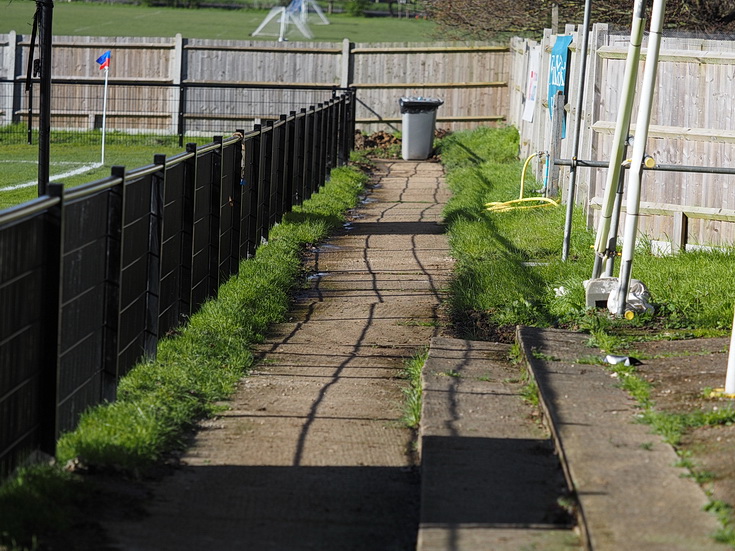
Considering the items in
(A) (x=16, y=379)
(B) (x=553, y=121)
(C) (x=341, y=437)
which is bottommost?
(C) (x=341, y=437)

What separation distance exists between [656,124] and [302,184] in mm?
5335

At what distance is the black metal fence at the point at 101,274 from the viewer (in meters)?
4.44

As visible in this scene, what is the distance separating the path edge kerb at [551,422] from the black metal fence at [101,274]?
7.22 ft

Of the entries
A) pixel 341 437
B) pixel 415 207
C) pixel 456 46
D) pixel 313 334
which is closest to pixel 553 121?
pixel 415 207

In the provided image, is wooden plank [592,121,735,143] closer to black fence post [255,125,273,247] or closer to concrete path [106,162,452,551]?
concrete path [106,162,452,551]

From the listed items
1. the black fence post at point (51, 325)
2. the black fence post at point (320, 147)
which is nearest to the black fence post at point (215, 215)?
the black fence post at point (51, 325)

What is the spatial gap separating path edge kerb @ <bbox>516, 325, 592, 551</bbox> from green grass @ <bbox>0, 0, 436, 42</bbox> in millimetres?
47770

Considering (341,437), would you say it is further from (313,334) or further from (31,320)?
(313,334)

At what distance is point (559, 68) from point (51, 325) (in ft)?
34.2

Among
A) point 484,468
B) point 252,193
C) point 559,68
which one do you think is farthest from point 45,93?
point 559,68

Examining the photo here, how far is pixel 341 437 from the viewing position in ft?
18.3

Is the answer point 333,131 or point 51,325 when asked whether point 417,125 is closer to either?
point 333,131

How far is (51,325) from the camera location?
4723 mm

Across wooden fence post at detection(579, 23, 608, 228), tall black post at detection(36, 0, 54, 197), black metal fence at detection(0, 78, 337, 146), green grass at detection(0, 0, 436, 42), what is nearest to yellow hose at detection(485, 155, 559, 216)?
wooden fence post at detection(579, 23, 608, 228)
